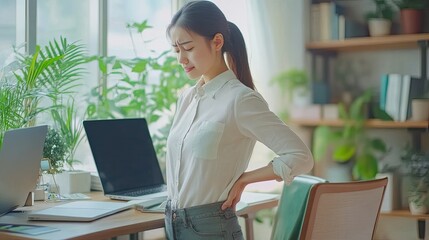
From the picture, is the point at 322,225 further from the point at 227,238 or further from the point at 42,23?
the point at 42,23

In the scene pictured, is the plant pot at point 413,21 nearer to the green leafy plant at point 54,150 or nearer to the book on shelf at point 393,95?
the book on shelf at point 393,95

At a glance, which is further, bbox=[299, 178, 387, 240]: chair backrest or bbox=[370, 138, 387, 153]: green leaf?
bbox=[370, 138, 387, 153]: green leaf

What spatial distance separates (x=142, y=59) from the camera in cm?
322

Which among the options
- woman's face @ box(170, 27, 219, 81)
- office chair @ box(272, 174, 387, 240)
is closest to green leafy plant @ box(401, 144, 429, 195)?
office chair @ box(272, 174, 387, 240)

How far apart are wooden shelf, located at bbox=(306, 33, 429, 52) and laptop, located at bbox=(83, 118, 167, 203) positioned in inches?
43.3

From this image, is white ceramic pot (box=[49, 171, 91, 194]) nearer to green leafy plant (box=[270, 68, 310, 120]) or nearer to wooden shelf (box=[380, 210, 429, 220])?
green leafy plant (box=[270, 68, 310, 120])

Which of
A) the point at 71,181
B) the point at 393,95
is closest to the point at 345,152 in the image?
the point at 393,95

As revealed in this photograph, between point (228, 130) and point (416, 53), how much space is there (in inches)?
69.0

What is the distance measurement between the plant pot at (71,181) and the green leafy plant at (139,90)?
334 millimetres

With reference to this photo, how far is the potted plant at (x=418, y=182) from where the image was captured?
10.8 feet

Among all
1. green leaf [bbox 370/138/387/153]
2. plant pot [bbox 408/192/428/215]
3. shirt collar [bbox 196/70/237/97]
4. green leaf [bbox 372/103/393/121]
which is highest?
shirt collar [bbox 196/70/237/97]

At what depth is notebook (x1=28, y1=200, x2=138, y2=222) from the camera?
217cm

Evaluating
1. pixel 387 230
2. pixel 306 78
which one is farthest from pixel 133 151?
pixel 387 230

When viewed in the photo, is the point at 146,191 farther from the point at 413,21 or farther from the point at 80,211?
the point at 413,21
